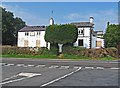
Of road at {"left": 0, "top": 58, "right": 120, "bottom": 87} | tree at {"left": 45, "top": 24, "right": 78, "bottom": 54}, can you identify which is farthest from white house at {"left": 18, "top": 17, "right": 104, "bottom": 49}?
road at {"left": 0, "top": 58, "right": 120, "bottom": 87}

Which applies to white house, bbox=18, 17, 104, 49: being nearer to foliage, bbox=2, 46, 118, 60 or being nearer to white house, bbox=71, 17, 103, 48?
white house, bbox=71, 17, 103, 48

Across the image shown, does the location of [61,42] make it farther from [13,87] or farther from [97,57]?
[13,87]

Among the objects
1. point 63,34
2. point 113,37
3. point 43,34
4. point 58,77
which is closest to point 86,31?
point 43,34

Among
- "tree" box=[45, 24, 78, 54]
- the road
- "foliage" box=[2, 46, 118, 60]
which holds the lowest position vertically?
the road

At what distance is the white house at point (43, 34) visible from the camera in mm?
70062

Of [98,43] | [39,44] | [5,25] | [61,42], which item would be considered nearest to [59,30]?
[61,42]

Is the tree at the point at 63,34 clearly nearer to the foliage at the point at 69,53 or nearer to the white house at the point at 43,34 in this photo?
the foliage at the point at 69,53

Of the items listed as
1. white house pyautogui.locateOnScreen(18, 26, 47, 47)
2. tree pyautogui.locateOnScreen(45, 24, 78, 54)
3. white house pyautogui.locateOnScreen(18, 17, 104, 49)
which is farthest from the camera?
white house pyautogui.locateOnScreen(18, 26, 47, 47)

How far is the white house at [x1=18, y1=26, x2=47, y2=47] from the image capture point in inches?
2990

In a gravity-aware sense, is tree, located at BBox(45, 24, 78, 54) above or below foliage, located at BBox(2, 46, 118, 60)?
above

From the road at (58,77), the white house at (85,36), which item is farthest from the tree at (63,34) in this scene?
the road at (58,77)

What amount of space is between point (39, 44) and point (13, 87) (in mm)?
62548

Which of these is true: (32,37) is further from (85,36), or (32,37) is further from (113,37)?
(113,37)

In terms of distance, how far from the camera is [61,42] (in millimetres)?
58312
